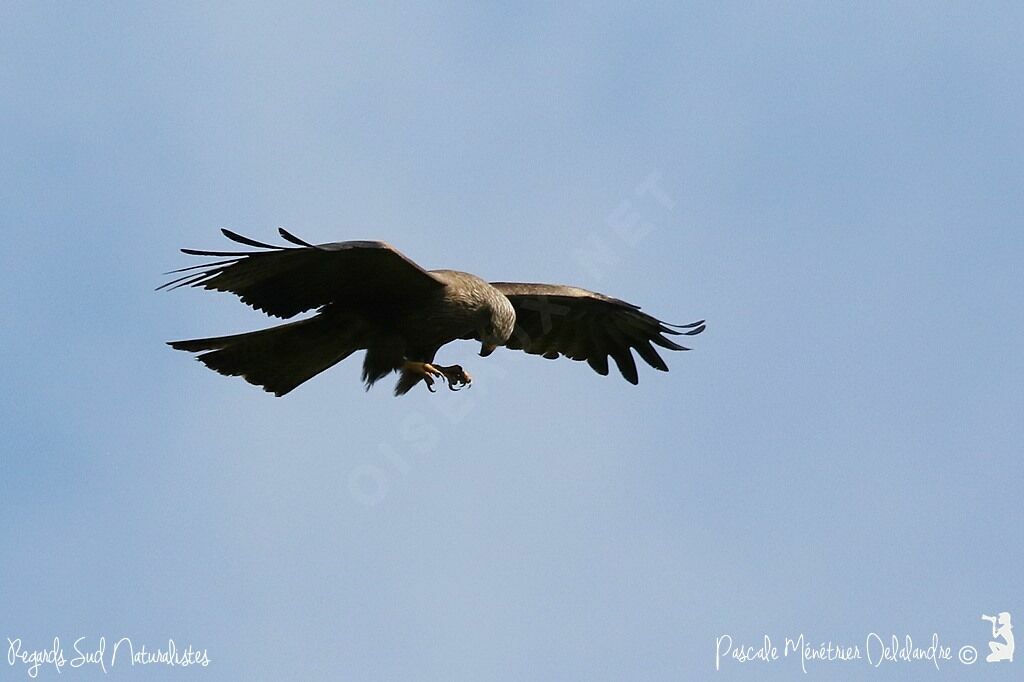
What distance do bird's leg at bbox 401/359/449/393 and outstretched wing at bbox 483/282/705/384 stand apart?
5.18 feet

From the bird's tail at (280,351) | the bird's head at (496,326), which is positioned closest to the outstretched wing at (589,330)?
the bird's head at (496,326)

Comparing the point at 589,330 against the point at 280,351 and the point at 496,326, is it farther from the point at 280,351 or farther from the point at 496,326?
the point at 280,351

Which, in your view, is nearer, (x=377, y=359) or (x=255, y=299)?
(x=255, y=299)

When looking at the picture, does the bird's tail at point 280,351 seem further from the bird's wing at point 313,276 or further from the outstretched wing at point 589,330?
the outstretched wing at point 589,330

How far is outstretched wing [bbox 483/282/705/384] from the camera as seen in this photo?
1152 cm

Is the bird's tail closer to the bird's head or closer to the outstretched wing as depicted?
the bird's head

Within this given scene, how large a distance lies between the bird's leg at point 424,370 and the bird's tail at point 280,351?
39 cm

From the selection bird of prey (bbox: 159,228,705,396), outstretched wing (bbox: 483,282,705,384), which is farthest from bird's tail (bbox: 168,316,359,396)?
outstretched wing (bbox: 483,282,705,384)

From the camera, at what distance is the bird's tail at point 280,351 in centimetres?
980

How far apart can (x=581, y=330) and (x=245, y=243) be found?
13.1ft

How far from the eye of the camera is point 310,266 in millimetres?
9266

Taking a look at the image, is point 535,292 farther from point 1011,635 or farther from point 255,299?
point 1011,635

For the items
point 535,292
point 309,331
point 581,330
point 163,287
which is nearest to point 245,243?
point 163,287

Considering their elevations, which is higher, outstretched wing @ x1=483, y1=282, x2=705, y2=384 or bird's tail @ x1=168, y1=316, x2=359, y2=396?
outstretched wing @ x1=483, y1=282, x2=705, y2=384
